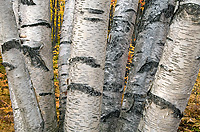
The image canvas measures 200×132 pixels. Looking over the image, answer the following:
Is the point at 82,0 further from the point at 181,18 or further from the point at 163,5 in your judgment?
the point at 163,5

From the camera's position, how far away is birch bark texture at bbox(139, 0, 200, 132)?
0.92 metres

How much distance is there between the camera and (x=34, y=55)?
1302 mm

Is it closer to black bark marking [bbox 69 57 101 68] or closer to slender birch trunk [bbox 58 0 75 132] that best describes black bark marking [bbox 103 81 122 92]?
slender birch trunk [bbox 58 0 75 132]

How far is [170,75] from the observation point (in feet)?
3.19

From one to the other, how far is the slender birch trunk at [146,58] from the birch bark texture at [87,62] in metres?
0.62

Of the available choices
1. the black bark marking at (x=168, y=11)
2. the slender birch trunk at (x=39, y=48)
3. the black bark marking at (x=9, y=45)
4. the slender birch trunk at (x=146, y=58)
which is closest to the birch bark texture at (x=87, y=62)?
the slender birch trunk at (x=39, y=48)

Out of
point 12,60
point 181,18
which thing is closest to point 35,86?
point 12,60

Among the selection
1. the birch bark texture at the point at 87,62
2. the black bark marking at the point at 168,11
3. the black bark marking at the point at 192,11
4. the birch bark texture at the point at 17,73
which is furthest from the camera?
the black bark marking at the point at 168,11

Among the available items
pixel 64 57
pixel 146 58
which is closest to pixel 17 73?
pixel 64 57

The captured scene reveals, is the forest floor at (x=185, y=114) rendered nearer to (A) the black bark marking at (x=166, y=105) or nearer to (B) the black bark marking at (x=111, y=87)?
(B) the black bark marking at (x=111, y=87)

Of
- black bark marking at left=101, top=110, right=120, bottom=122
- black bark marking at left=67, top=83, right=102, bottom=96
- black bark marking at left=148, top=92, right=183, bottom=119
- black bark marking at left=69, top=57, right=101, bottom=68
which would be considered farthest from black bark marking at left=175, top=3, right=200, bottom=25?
black bark marking at left=101, top=110, right=120, bottom=122

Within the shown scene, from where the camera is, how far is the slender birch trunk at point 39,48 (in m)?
1.25

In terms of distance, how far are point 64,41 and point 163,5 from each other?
1074mm

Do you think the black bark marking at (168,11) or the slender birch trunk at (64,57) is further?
the slender birch trunk at (64,57)
